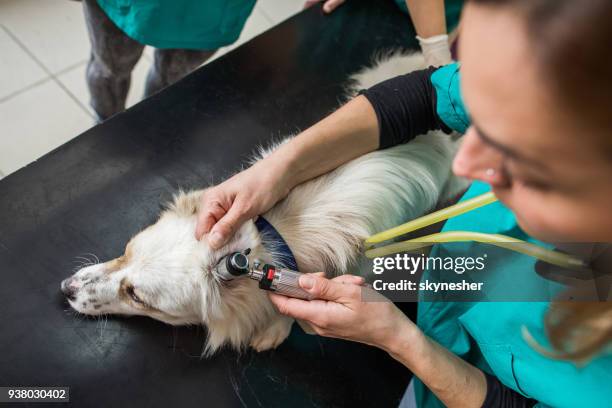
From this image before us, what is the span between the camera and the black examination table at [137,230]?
1.00 meters

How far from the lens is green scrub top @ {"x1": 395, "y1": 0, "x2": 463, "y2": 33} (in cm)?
158

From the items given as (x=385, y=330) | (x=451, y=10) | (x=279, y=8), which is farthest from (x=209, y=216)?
(x=279, y=8)

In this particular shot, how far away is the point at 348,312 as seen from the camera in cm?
88

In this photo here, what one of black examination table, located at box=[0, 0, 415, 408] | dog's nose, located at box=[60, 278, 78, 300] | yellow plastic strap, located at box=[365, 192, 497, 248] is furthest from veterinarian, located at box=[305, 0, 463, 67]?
dog's nose, located at box=[60, 278, 78, 300]

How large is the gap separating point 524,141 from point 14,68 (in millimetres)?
2222

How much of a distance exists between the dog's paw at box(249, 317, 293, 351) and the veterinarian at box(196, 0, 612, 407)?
0.19 metres

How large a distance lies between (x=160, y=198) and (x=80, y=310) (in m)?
0.30

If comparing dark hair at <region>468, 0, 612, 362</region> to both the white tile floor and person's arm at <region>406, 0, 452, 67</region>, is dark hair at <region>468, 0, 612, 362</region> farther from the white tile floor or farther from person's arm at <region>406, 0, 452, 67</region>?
the white tile floor

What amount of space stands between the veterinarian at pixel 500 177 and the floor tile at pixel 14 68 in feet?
4.94

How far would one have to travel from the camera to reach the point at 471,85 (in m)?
0.50

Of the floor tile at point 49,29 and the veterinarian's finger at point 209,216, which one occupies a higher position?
the floor tile at point 49,29

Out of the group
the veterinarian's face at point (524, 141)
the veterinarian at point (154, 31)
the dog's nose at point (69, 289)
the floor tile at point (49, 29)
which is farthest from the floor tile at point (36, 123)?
the veterinarian's face at point (524, 141)

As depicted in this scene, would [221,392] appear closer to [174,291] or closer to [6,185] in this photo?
[174,291]

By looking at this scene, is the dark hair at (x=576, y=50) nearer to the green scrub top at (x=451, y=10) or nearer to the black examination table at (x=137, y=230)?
the black examination table at (x=137, y=230)
